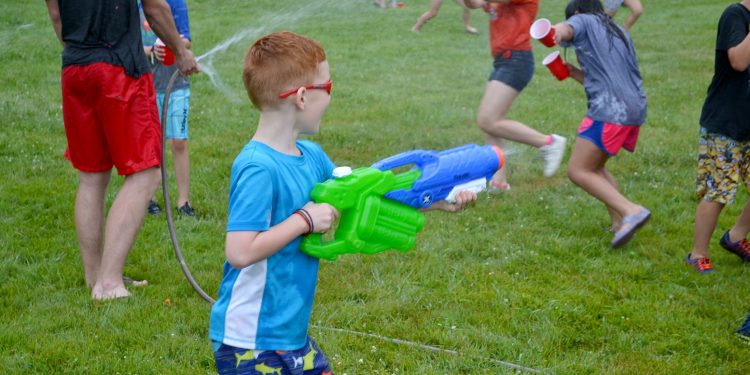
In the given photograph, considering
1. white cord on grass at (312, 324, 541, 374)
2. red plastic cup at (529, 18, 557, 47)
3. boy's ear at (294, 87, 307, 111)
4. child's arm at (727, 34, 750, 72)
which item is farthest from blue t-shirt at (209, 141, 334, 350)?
child's arm at (727, 34, 750, 72)

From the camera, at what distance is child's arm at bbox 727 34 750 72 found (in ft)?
15.4

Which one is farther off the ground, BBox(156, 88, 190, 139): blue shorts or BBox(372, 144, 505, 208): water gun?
BBox(372, 144, 505, 208): water gun

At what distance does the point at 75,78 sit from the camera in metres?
4.44

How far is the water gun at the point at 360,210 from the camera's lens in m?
2.58

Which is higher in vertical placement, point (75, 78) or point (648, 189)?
point (75, 78)

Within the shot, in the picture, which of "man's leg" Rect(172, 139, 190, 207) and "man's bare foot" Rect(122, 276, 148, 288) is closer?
"man's bare foot" Rect(122, 276, 148, 288)

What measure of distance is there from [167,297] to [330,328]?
1037mm

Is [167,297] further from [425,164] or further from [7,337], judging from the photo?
[425,164]

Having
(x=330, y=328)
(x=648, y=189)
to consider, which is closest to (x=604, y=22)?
(x=648, y=189)

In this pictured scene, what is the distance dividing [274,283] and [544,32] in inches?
129

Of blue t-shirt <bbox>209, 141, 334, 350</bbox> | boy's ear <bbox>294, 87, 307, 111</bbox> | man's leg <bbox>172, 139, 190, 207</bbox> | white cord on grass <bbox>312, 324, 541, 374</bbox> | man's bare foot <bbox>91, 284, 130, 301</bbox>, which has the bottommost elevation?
man's leg <bbox>172, 139, 190, 207</bbox>

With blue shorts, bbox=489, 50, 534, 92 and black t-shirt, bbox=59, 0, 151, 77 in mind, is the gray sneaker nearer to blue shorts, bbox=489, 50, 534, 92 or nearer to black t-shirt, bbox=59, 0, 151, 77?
black t-shirt, bbox=59, 0, 151, 77

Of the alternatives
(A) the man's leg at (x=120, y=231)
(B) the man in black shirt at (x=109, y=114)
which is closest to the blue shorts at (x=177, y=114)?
(B) the man in black shirt at (x=109, y=114)

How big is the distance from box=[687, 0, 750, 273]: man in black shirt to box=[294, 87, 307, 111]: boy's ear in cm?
320
